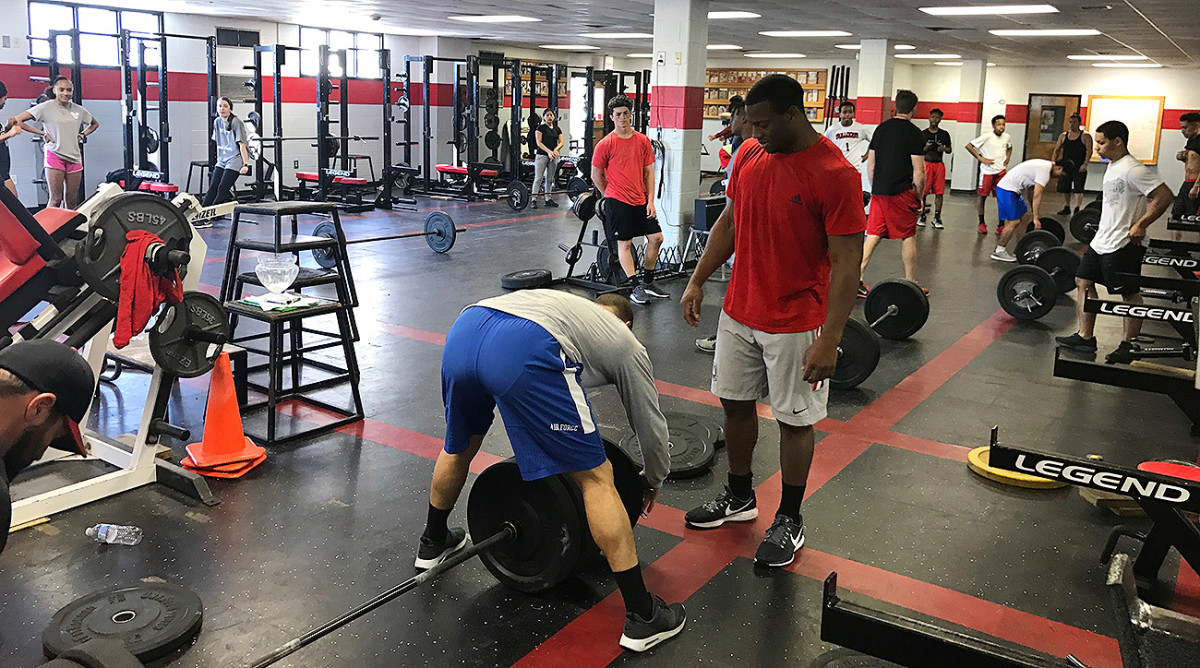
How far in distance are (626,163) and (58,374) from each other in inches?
194

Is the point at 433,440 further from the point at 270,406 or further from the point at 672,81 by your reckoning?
the point at 672,81

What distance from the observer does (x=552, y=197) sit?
13.0 metres

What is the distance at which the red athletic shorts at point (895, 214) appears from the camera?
6027 millimetres

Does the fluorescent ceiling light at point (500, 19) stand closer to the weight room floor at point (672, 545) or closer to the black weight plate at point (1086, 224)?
the black weight plate at point (1086, 224)

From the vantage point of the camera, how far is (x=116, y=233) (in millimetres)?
2852

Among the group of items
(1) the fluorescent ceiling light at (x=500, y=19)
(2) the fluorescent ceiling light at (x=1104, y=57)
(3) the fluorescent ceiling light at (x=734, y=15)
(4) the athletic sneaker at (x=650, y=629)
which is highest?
(2) the fluorescent ceiling light at (x=1104, y=57)

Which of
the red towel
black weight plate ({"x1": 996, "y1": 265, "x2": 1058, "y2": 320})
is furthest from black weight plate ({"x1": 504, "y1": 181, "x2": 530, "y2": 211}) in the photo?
the red towel

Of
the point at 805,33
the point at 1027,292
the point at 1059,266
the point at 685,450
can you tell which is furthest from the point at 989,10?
the point at 685,450

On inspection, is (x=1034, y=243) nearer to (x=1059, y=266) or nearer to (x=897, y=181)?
(x=1059, y=266)

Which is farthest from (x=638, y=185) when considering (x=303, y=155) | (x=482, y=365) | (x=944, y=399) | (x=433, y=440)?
(x=303, y=155)

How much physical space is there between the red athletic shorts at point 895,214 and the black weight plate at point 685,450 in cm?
310

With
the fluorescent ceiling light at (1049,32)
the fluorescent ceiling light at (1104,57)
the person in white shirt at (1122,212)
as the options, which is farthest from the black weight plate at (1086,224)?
the fluorescent ceiling light at (1104,57)

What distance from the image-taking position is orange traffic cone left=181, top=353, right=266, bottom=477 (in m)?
3.21

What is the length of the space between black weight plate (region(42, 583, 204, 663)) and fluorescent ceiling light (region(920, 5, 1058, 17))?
855 cm
